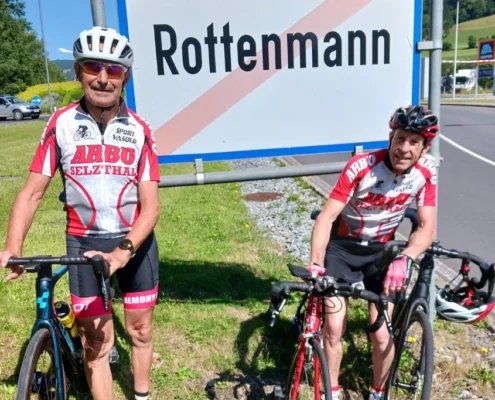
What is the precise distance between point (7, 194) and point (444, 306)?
910 centimetres

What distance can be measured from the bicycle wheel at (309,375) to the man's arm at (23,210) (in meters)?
1.59

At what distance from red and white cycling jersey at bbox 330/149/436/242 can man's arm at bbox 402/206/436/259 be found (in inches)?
1.9

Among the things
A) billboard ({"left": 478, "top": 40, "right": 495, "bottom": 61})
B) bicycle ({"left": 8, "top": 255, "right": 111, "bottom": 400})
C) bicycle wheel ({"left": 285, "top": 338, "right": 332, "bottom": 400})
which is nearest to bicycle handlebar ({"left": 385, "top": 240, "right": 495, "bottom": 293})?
bicycle wheel ({"left": 285, "top": 338, "right": 332, "bottom": 400})

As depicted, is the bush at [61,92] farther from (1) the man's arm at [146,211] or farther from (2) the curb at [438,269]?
(1) the man's arm at [146,211]

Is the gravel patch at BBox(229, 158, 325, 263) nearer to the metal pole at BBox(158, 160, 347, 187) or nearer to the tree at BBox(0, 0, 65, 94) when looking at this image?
the metal pole at BBox(158, 160, 347, 187)

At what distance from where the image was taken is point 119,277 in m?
2.97

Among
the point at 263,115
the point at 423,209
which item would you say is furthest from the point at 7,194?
the point at 423,209

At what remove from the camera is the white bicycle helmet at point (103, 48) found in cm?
258

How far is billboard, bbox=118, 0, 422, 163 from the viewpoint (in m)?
3.78

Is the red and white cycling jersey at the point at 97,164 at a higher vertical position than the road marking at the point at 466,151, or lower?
higher

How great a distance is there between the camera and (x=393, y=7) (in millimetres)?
3918

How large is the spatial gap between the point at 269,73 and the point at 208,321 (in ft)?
7.13

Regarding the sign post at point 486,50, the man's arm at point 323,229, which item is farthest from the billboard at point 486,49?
the man's arm at point 323,229

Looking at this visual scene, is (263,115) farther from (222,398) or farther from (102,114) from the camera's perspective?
(222,398)
